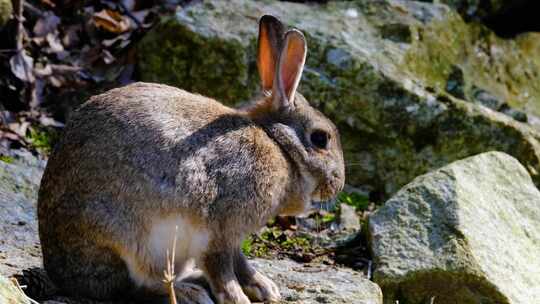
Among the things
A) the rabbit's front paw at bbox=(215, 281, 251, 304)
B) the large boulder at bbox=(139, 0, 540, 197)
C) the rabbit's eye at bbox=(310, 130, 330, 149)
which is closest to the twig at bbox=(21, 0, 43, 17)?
the large boulder at bbox=(139, 0, 540, 197)

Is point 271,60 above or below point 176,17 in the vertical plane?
above

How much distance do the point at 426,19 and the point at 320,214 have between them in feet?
9.40

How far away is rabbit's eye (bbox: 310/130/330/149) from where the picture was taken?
19.8 feet

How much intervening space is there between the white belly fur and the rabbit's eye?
1148 millimetres

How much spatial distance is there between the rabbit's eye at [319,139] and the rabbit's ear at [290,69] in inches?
9.0

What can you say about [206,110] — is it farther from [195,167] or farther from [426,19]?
[426,19]

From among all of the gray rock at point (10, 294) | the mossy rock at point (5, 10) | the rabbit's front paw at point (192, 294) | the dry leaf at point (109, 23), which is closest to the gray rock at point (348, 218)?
the rabbit's front paw at point (192, 294)

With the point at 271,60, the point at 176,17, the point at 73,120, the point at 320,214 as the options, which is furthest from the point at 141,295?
the point at 176,17

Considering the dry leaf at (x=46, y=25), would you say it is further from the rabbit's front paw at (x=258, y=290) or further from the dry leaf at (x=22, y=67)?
the rabbit's front paw at (x=258, y=290)

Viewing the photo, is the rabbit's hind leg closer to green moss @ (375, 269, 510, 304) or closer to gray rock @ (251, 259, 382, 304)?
gray rock @ (251, 259, 382, 304)

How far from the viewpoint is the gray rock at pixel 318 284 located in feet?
A: 19.3

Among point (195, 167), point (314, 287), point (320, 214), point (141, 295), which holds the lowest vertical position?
point (320, 214)

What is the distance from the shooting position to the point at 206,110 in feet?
18.3

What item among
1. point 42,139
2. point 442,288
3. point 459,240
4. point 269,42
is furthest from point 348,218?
point 42,139
